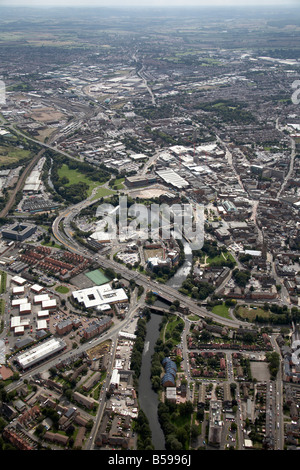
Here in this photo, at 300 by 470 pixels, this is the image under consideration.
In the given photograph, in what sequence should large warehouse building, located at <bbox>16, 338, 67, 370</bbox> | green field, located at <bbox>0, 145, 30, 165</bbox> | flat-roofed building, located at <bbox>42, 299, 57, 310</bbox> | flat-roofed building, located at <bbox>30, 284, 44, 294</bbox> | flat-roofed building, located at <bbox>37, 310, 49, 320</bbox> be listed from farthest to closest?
green field, located at <bbox>0, 145, 30, 165</bbox> < flat-roofed building, located at <bbox>30, 284, 44, 294</bbox> < flat-roofed building, located at <bbox>42, 299, 57, 310</bbox> < flat-roofed building, located at <bbox>37, 310, 49, 320</bbox> < large warehouse building, located at <bbox>16, 338, 67, 370</bbox>

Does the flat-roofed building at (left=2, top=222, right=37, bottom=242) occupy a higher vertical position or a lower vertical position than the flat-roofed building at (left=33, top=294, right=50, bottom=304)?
higher

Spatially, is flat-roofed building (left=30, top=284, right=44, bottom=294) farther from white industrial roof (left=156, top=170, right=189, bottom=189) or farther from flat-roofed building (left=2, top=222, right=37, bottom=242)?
white industrial roof (left=156, top=170, right=189, bottom=189)

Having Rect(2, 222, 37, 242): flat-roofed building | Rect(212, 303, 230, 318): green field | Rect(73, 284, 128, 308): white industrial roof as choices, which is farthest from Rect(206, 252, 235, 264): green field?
Rect(2, 222, 37, 242): flat-roofed building

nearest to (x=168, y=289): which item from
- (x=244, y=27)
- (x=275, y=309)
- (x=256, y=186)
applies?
(x=275, y=309)

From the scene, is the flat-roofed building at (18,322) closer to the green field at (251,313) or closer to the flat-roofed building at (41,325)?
the flat-roofed building at (41,325)

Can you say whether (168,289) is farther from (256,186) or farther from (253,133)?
(253,133)

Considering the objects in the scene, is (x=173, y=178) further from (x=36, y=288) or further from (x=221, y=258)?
(x=36, y=288)

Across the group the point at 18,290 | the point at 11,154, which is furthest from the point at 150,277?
the point at 11,154

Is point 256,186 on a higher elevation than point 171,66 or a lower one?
lower


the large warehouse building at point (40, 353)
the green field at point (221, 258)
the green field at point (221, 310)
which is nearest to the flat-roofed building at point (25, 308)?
the large warehouse building at point (40, 353)
